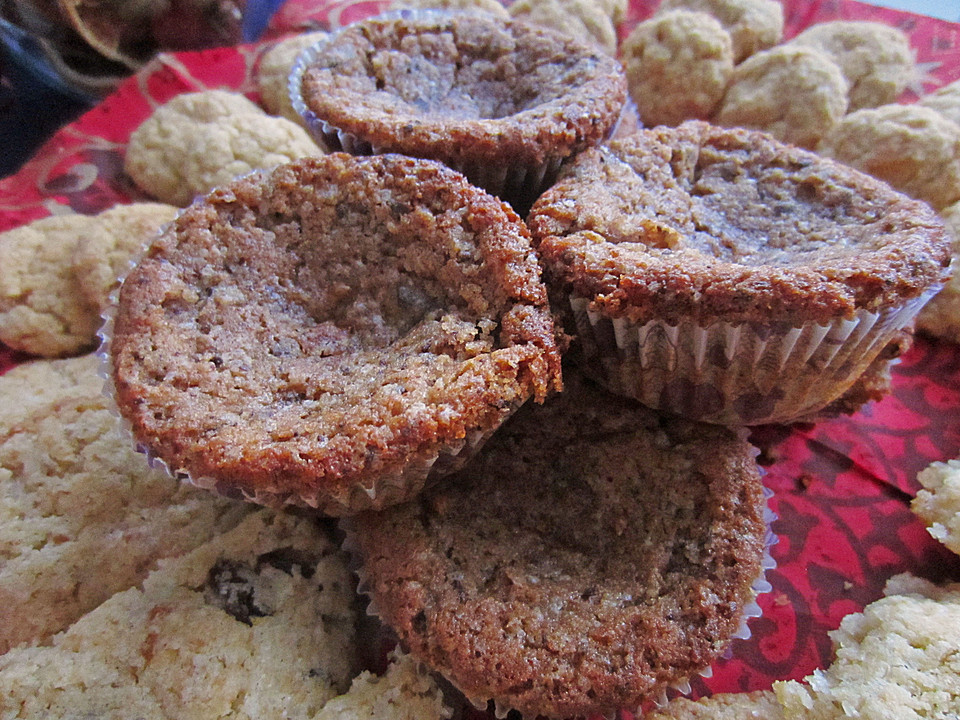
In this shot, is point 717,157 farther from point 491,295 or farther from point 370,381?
point 370,381

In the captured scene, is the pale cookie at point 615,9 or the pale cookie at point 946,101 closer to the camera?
the pale cookie at point 946,101

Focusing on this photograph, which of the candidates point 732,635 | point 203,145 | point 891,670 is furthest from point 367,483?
point 203,145

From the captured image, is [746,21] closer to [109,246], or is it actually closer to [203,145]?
[203,145]

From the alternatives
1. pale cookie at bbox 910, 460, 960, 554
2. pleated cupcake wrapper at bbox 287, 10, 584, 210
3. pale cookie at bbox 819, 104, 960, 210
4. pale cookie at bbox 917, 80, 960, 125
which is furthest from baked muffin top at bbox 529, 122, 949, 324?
pale cookie at bbox 917, 80, 960, 125

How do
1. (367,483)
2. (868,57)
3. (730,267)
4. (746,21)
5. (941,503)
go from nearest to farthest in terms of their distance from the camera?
(367,483)
(730,267)
(941,503)
(868,57)
(746,21)

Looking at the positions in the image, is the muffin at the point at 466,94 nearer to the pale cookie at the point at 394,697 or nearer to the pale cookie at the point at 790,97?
the pale cookie at the point at 790,97

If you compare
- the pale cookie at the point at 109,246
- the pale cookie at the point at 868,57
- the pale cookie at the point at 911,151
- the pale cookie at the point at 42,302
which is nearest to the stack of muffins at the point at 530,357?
the pale cookie at the point at 109,246
